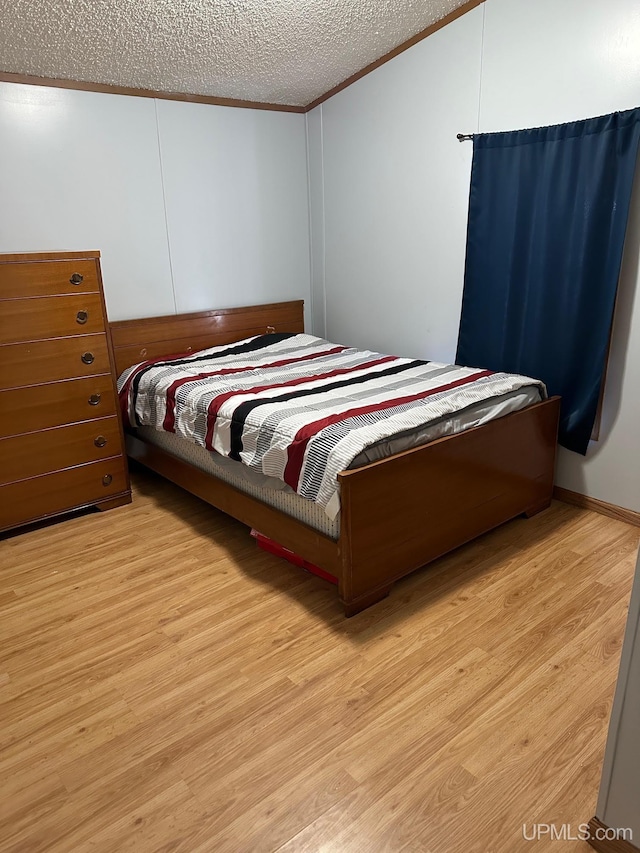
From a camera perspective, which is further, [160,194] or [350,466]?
[160,194]

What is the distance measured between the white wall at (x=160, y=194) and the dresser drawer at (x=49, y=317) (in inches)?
23.8

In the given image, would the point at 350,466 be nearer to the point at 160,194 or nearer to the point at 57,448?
the point at 57,448

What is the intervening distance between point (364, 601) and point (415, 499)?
41 centimetres

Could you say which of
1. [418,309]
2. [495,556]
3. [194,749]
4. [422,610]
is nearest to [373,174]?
[418,309]

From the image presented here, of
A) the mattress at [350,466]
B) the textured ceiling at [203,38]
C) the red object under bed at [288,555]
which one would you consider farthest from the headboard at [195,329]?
the red object under bed at [288,555]

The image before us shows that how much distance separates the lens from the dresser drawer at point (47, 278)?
101 inches

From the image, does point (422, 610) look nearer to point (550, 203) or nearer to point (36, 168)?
point (550, 203)

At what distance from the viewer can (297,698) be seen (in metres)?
1.76

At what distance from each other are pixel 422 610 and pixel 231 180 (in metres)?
2.88

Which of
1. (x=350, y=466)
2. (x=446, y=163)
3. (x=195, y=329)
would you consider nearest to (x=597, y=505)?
(x=350, y=466)

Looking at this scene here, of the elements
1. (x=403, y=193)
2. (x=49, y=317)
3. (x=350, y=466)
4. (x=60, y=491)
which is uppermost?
(x=403, y=193)

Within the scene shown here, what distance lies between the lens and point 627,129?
2434 millimetres

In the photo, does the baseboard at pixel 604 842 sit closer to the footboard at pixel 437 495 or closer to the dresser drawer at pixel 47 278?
the footboard at pixel 437 495

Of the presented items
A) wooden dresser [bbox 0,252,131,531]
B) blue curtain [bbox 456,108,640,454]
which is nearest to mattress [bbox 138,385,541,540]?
blue curtain [bbox 456,108,640,454]
